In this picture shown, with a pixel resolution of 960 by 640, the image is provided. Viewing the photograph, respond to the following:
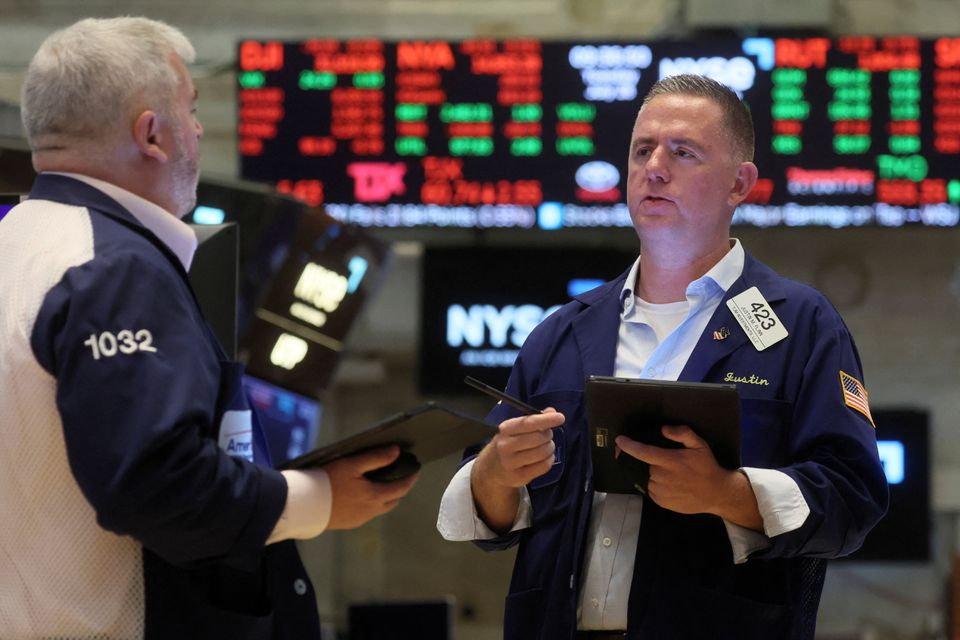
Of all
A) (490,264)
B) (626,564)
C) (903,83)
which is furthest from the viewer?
(490,264)

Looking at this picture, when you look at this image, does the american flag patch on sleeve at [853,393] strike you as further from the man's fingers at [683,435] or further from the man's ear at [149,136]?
the man's ear at [149,136]

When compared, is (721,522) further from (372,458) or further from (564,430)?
(372,458)

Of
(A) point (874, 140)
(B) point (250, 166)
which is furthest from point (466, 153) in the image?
(A) point (874, 140)

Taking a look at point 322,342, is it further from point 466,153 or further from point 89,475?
point 89,475

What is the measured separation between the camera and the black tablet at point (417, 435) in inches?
83.2

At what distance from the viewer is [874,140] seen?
22.9 ft

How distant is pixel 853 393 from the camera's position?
8.45 ft

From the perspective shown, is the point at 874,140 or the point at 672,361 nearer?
the point at 672,361

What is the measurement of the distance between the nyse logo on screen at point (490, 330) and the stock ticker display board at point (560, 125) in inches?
24.1

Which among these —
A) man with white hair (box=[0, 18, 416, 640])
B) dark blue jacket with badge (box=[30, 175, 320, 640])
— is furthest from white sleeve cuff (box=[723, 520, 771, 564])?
dark blue jacket with badge (box=[30, 175, 320, 640])

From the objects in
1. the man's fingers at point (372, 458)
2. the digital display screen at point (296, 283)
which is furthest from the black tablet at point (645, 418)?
the digital display screen at point (296, 283)

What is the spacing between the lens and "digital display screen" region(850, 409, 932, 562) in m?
7.45

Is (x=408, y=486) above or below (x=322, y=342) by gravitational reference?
above

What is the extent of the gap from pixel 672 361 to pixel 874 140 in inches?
187
